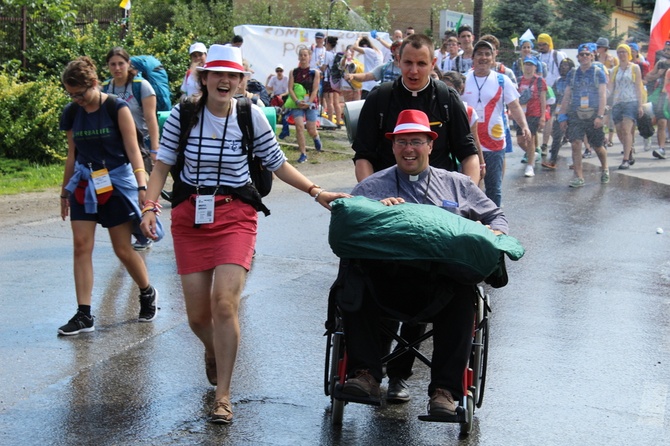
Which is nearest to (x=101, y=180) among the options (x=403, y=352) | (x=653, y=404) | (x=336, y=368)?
(x=336, y=368)

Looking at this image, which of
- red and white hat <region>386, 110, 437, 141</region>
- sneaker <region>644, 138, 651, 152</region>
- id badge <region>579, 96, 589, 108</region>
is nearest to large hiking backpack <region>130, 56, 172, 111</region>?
red and white hat <region>386, 110, 437, 141</region>

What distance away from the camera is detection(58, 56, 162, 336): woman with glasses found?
266 inches

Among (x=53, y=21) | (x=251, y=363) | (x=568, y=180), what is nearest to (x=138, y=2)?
(x=53, y=21)

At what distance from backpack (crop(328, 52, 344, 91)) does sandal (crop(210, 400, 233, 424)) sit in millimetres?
15657

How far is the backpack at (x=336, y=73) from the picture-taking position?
20.4 m

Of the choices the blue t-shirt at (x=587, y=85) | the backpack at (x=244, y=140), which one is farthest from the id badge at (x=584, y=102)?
the backpack at (x=244, y=140)

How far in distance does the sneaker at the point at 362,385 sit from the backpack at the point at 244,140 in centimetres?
114

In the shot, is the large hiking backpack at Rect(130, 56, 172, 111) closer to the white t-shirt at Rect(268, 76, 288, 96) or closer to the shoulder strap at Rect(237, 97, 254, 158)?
the shoulder strap at Rect(237, 97, 254, 158)

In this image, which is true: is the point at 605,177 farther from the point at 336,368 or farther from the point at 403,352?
the point at 336,368

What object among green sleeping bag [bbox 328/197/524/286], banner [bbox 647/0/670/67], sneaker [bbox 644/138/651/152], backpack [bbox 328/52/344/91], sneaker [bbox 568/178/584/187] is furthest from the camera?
backpack [bbox 328/52/344/91]

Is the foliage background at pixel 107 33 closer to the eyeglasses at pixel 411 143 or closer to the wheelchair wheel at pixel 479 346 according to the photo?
the eyeglasses at pixel 411 143

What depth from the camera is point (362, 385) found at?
473 cm

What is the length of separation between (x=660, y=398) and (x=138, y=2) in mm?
31713

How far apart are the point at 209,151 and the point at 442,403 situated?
1730mm
